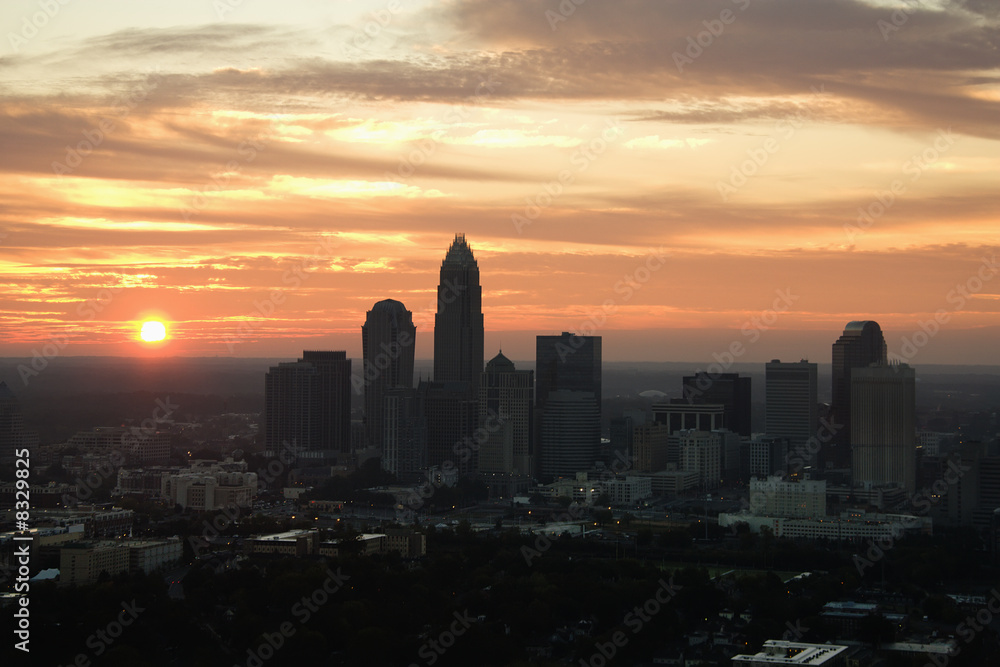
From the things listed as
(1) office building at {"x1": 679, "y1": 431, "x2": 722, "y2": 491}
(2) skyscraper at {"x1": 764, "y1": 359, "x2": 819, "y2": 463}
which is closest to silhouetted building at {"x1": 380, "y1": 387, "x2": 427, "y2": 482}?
(1) office building at {"x1": 679, "y1": 431, "x2": 722, "y2": 491}

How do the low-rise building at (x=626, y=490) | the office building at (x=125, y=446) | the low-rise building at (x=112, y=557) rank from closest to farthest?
the low-rise building at (x=112, y=557), the low-rise building at (x=626, y=490), the office building at (x=125, y=446)

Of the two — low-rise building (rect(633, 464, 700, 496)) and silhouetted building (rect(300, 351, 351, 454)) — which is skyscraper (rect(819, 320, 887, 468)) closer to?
low-rise building (rect(633, 464, 700, 496))

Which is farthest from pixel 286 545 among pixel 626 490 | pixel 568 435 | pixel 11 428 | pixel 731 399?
pixel 731 399

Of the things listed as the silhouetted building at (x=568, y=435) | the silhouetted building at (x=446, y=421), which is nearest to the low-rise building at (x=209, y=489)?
the silhouetted building at (x=446, y=421)

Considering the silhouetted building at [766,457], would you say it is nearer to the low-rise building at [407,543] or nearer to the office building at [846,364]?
the office building at [846,364]

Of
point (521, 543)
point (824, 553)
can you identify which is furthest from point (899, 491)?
point (521, 543)

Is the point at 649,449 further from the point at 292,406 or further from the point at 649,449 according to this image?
the point at 292,406

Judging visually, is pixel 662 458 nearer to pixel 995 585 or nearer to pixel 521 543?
pixel 521 543
